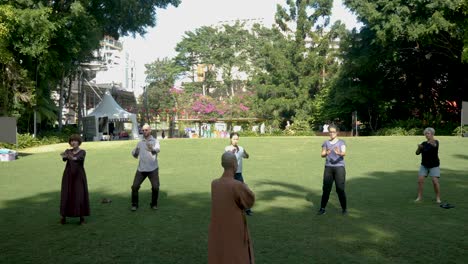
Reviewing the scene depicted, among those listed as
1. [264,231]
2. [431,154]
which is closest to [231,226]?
[264,231]

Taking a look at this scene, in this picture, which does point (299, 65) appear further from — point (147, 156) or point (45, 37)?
point (147, 156)

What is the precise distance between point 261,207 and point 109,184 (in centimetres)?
564

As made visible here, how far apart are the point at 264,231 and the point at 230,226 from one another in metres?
3.19

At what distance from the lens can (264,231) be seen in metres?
7.39

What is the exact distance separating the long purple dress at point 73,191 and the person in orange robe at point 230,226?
13.7ft

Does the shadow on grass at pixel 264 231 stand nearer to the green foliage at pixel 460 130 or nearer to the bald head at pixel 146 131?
the bald head at pixel 146 131

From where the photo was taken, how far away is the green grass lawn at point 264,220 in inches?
243

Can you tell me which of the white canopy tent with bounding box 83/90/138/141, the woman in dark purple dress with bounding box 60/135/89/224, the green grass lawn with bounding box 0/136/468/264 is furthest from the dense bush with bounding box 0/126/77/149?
the woman in dark purple dress with bounding box 60/135/89/224

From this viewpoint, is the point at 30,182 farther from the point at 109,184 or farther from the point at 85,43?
the point at 85,43

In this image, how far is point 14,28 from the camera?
2473 cm

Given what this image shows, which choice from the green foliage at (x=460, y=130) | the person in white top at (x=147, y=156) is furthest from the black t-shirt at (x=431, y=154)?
the green foliage at (x=460, y=130)

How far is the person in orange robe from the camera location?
4.26 meters

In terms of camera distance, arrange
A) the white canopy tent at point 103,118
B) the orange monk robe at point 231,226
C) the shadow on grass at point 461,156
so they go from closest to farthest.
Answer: the orange monk robe at point 231,226 → the shadow on grass at point 461,156 → the white canopy tent at point 103,118

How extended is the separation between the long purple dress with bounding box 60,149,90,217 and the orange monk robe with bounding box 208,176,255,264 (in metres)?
4.19
